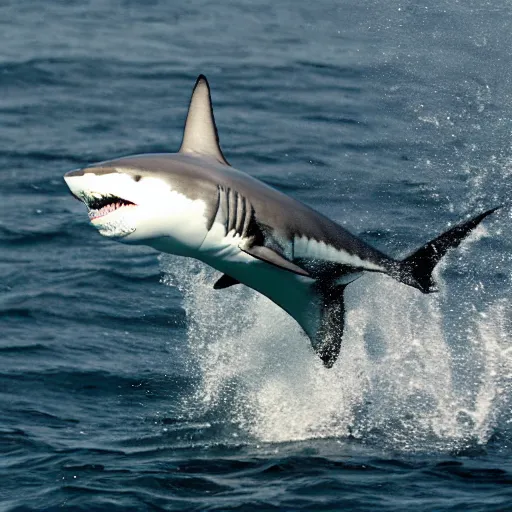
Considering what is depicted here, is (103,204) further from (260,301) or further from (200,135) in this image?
(260,301)

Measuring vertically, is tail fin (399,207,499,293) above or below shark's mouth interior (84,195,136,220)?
below

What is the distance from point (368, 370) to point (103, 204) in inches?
168

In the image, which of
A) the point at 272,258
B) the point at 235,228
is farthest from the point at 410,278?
Result: the point at 235,228

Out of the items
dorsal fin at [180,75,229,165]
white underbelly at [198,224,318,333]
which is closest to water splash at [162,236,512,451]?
white underbelly at [198,224,318,333]

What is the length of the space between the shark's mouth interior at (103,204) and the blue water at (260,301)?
210cm

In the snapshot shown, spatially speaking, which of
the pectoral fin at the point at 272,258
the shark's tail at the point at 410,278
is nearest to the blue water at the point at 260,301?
the shark's tail at the point at 410,278

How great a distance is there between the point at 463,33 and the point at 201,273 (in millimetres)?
15501

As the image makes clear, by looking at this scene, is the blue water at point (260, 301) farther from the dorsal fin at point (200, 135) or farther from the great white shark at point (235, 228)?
the dorsal fin at point (200, 135)

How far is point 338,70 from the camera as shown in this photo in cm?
2584

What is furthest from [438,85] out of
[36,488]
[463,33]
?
[36,488]

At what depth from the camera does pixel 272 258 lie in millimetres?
9469

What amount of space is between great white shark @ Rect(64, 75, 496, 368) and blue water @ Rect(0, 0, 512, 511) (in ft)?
3.98

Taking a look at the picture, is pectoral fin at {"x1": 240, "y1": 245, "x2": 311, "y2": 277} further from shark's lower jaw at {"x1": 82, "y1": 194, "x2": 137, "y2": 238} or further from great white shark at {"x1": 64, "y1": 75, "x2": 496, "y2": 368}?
shark's lower jaw at {"x1": 82, "y1": 194, "x2": 137, "y2": 238}

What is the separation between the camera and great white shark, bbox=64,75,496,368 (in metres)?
8.73
